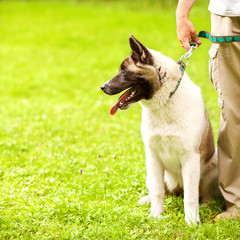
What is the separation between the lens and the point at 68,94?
804cm

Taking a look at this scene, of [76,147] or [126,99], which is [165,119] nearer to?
[126,99]

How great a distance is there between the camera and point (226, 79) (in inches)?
133

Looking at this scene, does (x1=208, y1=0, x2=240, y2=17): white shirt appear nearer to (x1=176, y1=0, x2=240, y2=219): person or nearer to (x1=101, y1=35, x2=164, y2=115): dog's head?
(x1=176, y1=0, x2=240, y2=219): person

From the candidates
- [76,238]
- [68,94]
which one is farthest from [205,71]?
[76,238]

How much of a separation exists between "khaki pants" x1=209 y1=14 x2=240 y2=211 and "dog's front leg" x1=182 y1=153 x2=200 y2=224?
29 centimetres

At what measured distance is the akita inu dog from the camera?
10.6ft

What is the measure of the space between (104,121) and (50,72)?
3.49 meters

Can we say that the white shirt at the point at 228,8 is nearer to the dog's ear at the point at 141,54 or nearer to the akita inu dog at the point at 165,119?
the akita inu dog at the point at 165,119

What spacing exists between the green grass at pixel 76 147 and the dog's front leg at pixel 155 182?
0.11 meters

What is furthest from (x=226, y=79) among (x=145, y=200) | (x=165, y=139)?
(x=145, y=200)

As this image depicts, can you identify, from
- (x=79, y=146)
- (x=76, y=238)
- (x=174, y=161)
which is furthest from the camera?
(x=79, y=146)

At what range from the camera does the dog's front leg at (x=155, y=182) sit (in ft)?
11.9

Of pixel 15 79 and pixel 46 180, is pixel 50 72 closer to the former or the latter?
pixel 15 79

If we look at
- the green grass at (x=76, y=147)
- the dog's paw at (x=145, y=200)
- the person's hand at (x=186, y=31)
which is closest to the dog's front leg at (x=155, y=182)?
the green grass at (x=76, y=147)
